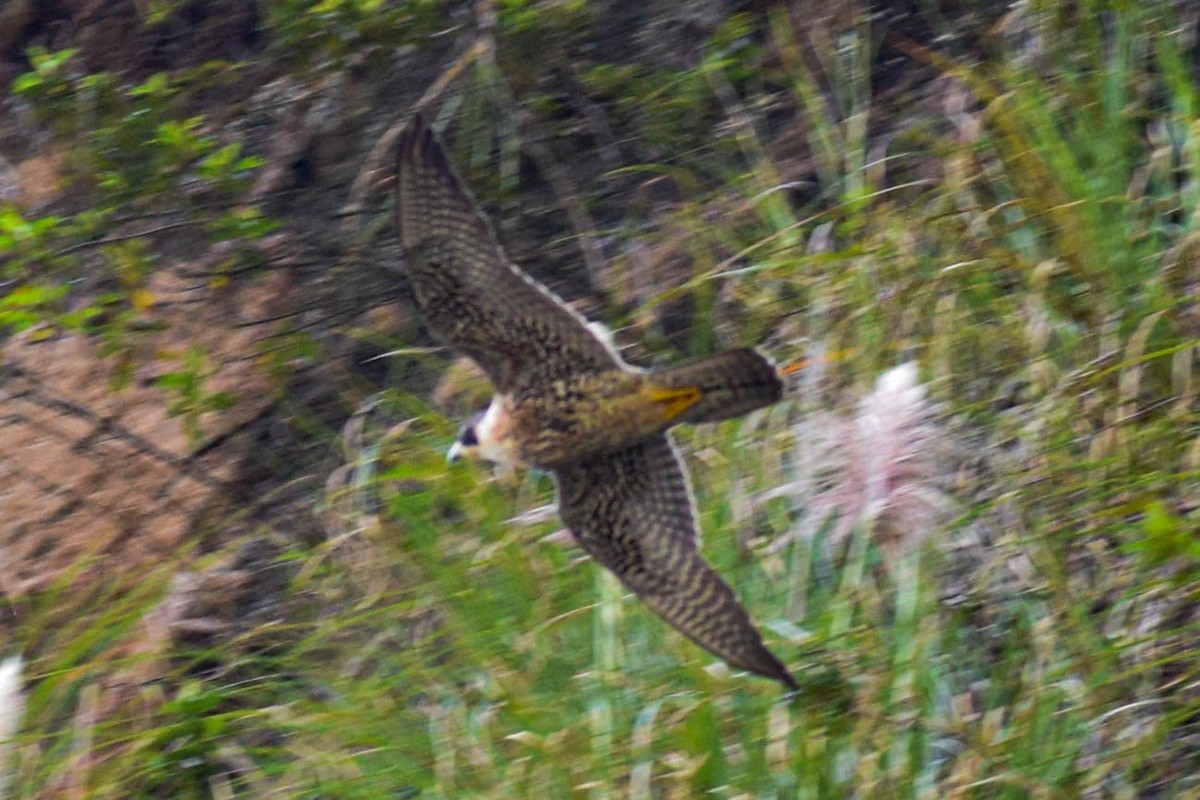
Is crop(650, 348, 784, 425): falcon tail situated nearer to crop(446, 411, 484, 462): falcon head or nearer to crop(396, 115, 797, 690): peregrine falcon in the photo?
crop(396, 115, 797, 690): peregrine falcon

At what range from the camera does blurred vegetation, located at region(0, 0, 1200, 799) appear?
10.5 ft

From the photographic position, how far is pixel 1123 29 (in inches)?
154

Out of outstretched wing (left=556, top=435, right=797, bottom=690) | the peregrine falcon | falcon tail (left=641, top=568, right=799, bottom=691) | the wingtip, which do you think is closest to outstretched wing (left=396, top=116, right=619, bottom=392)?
the peregrine falcon

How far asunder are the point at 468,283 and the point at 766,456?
997 millimetres

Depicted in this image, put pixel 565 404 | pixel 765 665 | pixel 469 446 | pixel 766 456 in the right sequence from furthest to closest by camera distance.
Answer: pixel 766 456 < pixel 469 446 < pixel 565 404 < pixel 765 665

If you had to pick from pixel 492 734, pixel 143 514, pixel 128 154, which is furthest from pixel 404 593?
pixel 128 154

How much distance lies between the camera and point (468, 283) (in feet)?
10.0

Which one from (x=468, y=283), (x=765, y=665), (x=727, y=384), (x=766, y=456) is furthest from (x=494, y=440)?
(x=766, y=456)

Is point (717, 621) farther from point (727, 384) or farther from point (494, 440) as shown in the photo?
point (494, 440)

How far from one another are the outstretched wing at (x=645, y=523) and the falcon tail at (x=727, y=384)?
216 mm

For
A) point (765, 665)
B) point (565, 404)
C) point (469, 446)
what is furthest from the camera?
point (469, 446)

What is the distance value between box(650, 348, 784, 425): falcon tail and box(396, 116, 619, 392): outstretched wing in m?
0.22

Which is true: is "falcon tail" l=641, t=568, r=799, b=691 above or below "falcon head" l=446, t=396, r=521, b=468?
below

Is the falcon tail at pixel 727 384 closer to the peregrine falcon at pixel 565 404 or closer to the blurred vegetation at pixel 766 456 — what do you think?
the peregrine falcon at pixel 565 404
